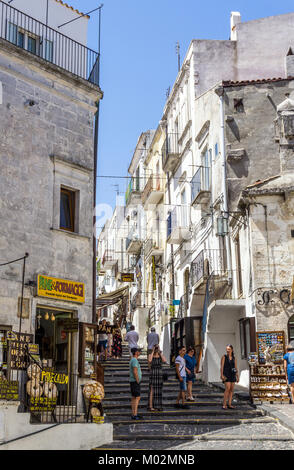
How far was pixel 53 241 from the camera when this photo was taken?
1617cm

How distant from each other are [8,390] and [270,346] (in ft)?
27.3

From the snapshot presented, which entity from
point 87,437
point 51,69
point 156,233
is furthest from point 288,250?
point 156,233

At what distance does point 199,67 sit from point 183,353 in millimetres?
15309

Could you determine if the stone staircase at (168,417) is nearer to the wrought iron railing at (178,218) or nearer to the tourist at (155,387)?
the tourist at (155,387)

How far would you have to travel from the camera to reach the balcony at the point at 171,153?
31.3 m

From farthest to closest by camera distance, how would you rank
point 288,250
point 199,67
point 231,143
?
point 199,67 < point 231,143 < point 288,250

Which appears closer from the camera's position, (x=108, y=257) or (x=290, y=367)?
(x=290, y=367)

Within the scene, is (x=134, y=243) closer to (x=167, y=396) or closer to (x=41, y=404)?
(x=167, y=396)

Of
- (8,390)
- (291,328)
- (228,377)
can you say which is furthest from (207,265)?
(8,390)

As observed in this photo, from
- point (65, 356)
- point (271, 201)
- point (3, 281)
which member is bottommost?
point (65, 356)

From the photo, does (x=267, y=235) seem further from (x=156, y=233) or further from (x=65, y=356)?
(x=156, y=233)

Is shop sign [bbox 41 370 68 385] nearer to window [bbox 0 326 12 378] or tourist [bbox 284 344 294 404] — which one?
window [bbox 0 326 12 378]

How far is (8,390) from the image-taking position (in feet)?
38.9

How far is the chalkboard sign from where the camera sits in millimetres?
17948
